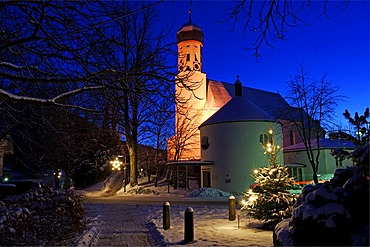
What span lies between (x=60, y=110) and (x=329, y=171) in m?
34.2

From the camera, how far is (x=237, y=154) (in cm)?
3222

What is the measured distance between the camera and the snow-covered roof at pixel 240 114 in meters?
32.6

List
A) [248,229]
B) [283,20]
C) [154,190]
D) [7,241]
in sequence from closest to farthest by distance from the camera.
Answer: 1. [283,20]
2. [7,241]
3. [248,229]
4. [154,190]

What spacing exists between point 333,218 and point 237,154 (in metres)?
26.7

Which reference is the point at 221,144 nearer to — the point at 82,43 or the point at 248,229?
the point at 248,229

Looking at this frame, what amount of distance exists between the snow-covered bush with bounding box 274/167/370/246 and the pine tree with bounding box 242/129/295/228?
3741 mm

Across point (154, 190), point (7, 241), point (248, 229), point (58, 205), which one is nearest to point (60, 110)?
point (58, 205)

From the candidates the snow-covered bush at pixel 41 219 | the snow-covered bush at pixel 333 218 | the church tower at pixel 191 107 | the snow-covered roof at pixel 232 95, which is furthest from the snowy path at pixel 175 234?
the snow-covered roof at pixel 232 95

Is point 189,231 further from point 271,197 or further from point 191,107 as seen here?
point 191,107

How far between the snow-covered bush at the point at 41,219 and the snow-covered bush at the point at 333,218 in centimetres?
538

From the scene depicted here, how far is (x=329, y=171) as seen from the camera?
126 feet

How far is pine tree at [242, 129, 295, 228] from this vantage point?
1016cm

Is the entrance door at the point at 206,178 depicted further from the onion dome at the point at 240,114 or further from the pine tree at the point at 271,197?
the pine tree at the point at 271,197

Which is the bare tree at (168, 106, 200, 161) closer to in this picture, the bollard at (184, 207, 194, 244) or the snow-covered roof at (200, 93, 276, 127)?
the snow-covered roof at (200, 93, 276, 127)
